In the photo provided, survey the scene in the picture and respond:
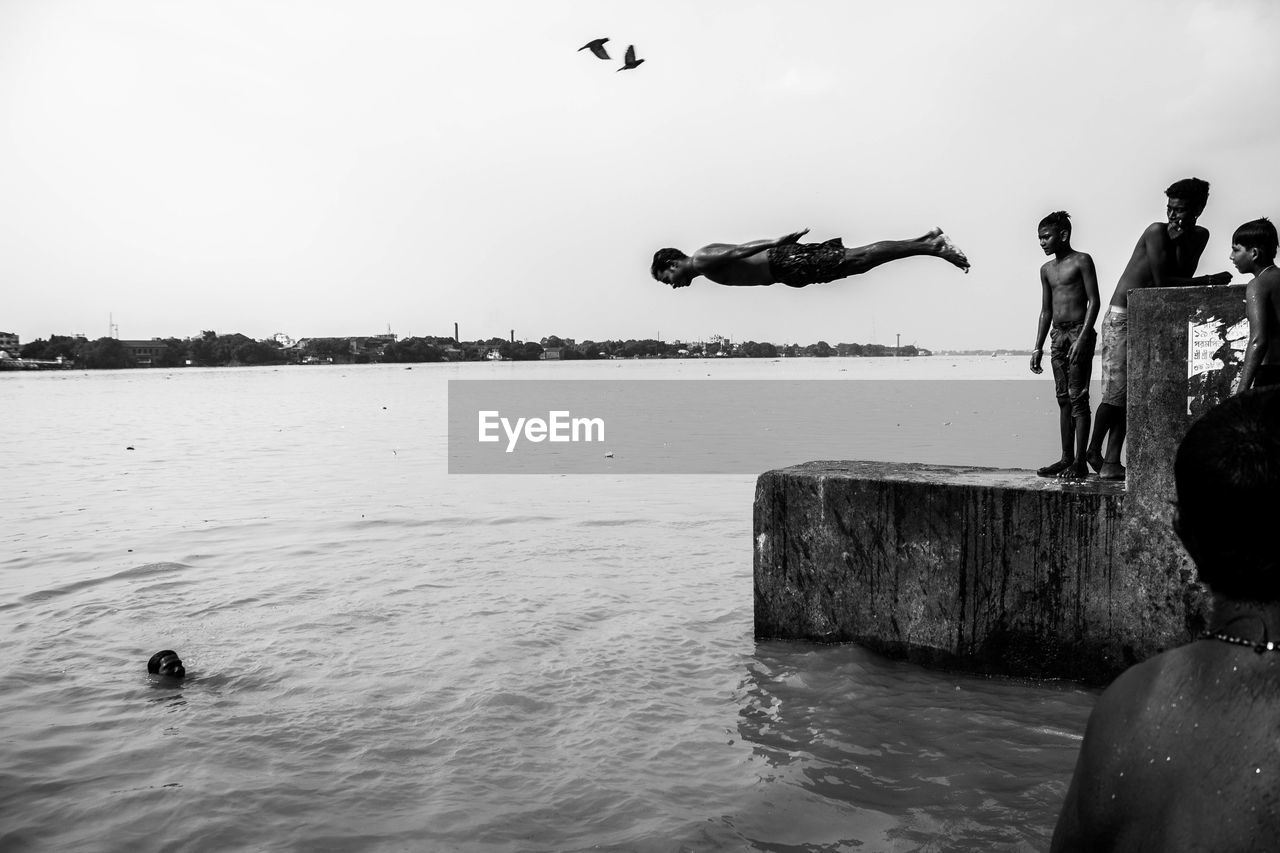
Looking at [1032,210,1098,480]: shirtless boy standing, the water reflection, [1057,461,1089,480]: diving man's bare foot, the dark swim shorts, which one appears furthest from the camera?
[1032,210,1098,480]: shirtless boy standing

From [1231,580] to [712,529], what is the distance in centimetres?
1184

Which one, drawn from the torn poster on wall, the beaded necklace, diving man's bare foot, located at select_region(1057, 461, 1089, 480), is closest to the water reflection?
diving man's bare foot, located at select_region(1057, 461, 1089, 480)

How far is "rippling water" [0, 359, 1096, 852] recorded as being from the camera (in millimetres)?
5152

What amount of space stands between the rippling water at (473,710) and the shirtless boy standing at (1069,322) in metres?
1.94

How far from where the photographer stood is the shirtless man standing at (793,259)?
5508mm

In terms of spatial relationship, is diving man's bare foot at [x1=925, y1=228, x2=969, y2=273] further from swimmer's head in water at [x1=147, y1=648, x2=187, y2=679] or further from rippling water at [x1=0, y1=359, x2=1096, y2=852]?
swimmer's head in water at [x1=147, y1=648, x2=187, y2=679]

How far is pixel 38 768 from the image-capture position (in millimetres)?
5953

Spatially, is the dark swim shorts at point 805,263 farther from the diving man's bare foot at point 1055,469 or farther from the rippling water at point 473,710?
the rippling water at point 473,710

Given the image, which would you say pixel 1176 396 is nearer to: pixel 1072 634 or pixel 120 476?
pixel 1072 634

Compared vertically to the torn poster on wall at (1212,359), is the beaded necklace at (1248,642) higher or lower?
lower

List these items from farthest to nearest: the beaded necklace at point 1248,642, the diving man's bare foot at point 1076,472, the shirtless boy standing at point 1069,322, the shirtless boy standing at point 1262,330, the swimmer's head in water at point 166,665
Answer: the swimmer's head in water at point 166,665 → the shirtless boy standing at point 1069,322 → the diving man's bare foot at point 1076,472 → the shirtless boy standing at point 1262,330 → the beaded necklace at point 1248,642

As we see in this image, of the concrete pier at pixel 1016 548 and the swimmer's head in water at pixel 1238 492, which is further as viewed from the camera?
the concrete pier at pixel 1016 548

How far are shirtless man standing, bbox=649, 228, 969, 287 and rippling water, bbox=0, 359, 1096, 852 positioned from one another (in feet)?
9.45

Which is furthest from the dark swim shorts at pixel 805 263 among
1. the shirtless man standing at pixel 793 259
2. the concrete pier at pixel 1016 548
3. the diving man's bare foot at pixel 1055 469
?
the diving man's bare foot at pixel 1055 469
